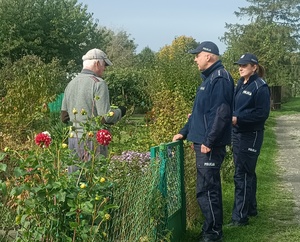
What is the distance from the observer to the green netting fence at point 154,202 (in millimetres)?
4383

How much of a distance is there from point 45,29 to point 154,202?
118 feet

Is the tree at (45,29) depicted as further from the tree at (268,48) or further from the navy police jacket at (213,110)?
the navy police jacket at (213,110)

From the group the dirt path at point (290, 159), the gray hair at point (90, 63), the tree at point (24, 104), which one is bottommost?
the dirt path at point (290, 159)

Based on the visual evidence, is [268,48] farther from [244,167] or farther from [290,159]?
[244,167]

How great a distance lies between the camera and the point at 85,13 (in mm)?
42812

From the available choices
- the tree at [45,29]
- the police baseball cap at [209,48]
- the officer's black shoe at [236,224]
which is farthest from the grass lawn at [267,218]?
the tree at [45,29]

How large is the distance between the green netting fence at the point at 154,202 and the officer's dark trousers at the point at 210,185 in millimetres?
241

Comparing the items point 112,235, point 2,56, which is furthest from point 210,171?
point 2,56

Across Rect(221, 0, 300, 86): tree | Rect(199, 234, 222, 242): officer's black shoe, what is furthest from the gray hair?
Rect(221, 0, 300, 86): tree

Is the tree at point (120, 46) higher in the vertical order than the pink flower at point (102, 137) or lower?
higher

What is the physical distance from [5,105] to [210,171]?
17.0 feet

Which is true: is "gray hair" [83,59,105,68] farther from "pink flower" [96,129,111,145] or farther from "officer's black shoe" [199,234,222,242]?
"pink flower" [96,129,111,145]

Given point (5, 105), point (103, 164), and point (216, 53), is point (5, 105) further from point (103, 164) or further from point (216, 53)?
point (103, 164)

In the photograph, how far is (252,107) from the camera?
7133 mm
